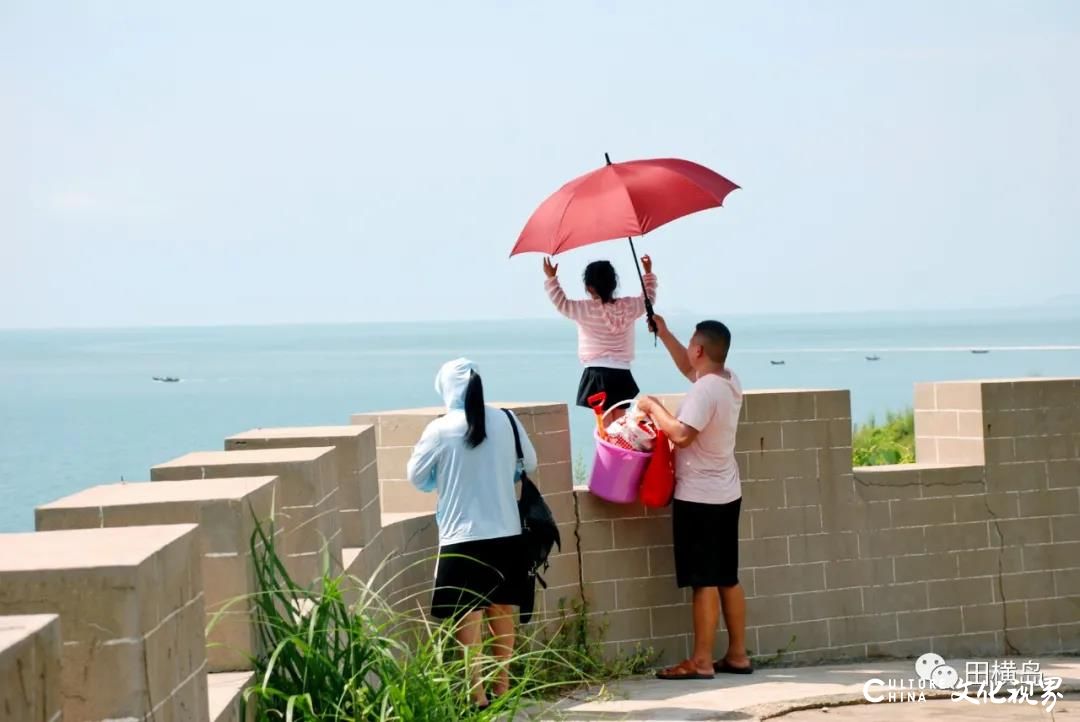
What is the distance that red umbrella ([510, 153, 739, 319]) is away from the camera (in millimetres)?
9719

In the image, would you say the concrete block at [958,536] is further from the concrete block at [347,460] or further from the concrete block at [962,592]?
the concrete block at [347,460]

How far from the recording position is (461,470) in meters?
8.37

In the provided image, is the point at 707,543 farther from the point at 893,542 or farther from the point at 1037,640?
the point at 1037,640

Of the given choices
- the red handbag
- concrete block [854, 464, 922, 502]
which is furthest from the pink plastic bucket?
concrete block [854, 464, 922, 502]

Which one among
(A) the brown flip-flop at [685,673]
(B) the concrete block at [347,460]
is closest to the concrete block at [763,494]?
(A) the brown flip-flop at [685,673]

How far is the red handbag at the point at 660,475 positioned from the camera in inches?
387

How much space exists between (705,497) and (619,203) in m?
1.65

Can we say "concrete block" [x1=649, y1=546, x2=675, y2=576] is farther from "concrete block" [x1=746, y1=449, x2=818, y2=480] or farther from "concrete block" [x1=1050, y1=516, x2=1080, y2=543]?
"concrete block" [x1=1050, y1=516, x2=1080, y2=543]

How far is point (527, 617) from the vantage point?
8906 millimetres

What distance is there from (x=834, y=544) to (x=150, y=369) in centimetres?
12831

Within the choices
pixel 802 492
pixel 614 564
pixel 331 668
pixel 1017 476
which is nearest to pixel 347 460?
pixel 331 668

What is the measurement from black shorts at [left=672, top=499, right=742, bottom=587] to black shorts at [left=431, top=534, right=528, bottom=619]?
1552mm

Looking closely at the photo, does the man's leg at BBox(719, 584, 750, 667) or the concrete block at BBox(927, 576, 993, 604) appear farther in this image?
the concrete block at BBox(927, 576, 993, 604)

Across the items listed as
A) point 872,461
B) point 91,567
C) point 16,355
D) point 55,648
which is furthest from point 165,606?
point 16,355
